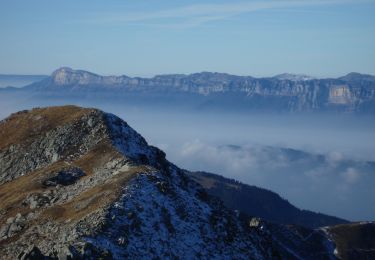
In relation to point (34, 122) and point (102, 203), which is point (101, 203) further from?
point (34, 122)

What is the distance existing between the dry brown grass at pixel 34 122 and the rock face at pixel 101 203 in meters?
0.41

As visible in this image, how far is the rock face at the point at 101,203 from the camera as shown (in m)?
57.9

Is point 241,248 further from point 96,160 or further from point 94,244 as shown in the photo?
point 96,160

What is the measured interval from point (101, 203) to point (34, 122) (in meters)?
50.5

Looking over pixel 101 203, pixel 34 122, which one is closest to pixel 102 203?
pixel 101 203

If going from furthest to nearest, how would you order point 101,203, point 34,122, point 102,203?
point 34,122 → point 101,203 → point 102,203

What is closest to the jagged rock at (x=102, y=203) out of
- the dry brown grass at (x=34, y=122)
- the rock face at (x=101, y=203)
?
the rock face at (x=101, y=203)

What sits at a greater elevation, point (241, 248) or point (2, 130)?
point (2, 130)

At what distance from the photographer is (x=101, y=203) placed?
63.1 metres

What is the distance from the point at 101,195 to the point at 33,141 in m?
39.7

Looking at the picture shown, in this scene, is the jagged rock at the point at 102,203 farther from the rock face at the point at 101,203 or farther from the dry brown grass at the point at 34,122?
the dry brown grass at the point at 34,122

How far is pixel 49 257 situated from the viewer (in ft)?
169

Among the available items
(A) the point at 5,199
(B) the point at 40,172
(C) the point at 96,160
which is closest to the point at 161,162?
(C) the point at 96,160

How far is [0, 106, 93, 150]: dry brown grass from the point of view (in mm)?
103619
